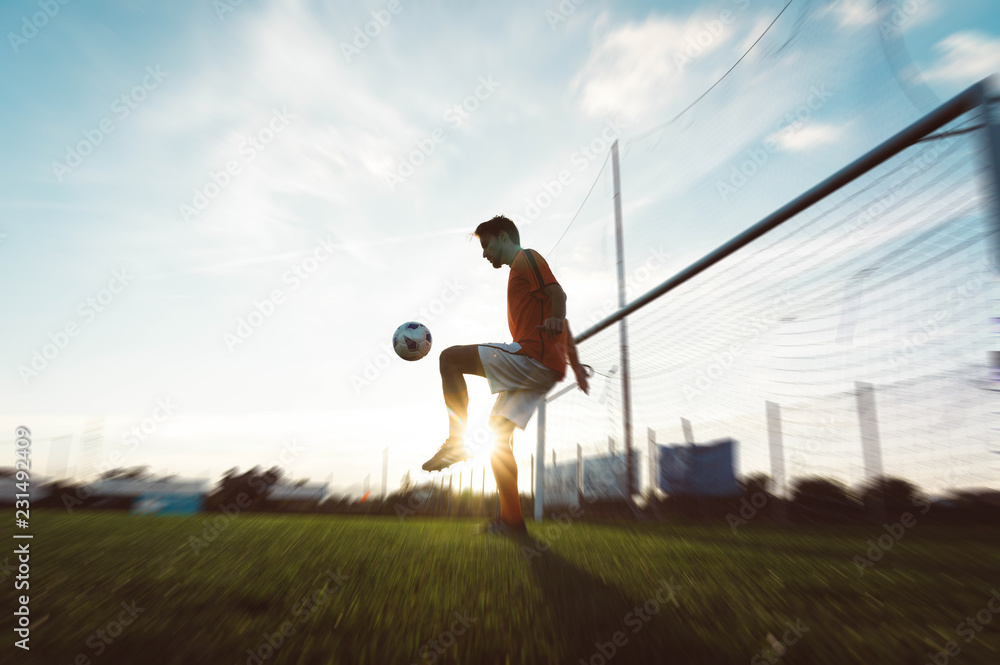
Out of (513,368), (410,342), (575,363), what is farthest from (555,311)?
(410,342)

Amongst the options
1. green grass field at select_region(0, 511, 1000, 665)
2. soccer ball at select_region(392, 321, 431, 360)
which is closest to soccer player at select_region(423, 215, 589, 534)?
green grass field at select_region(0, 511, 1000, 665)

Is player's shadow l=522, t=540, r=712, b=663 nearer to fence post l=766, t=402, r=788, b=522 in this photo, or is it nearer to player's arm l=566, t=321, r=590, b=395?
player's arm l=566, t=321, r=590, b=395

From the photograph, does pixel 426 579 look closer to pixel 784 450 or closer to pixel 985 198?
pixel 985 198

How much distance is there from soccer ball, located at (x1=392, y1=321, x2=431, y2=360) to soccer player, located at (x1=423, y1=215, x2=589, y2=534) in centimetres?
138

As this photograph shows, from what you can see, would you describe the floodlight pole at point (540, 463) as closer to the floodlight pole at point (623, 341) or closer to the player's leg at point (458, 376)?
the floodlight pole at point (623, 341)

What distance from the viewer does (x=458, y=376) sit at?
3.64 meters

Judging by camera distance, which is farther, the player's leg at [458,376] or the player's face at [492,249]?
the player's face at [492,249]

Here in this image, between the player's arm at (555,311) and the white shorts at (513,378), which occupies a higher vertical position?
the player's arm at (555,311)

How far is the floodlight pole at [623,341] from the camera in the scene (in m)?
5.52

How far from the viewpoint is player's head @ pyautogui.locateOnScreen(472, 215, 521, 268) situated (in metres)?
3.96

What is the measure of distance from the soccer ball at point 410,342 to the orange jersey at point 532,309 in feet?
4.82

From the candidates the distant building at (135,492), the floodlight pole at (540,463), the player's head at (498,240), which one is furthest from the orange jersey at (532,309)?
the distant building at (135,492)

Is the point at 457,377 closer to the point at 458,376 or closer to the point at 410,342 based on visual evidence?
the point at 458,376

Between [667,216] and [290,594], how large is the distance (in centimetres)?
437
